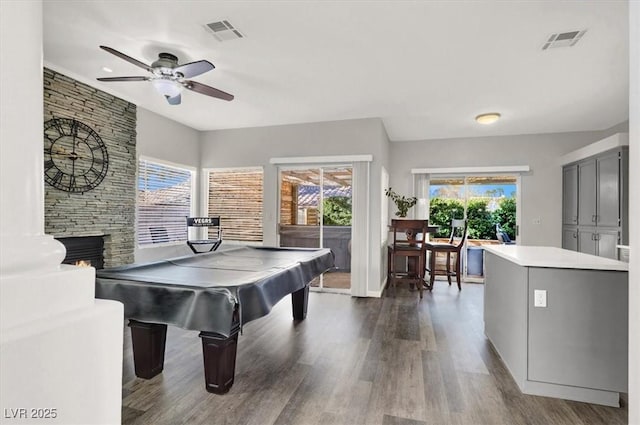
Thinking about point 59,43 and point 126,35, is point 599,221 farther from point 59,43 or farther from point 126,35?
point 59,43

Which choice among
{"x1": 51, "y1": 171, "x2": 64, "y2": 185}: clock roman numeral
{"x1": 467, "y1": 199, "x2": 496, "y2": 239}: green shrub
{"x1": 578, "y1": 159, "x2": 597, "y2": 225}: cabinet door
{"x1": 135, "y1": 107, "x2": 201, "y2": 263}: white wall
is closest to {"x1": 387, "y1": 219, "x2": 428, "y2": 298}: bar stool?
{"x1": 467, "y1": 199, "x2": 496, "y2": 239}: green shrub

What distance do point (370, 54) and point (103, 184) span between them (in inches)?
136

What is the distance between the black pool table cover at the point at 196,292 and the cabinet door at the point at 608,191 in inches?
174

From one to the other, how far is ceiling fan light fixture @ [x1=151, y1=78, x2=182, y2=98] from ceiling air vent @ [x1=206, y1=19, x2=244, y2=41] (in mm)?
612

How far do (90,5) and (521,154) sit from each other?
614 cm

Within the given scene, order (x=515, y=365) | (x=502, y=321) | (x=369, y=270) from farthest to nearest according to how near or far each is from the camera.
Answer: (x=369, y=270) < (x=502, y=321) < (x=515, y=365)

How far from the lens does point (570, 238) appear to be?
208 inches

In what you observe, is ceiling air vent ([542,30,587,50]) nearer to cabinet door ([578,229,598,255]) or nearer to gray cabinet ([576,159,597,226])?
gray cabinet ([576,159,597,226])

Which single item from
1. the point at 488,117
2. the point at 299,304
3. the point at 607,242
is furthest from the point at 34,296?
the point at 607,242

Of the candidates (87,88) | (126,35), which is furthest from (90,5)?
(87,88)

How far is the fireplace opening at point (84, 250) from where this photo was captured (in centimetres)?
362

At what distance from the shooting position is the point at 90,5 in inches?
92.6

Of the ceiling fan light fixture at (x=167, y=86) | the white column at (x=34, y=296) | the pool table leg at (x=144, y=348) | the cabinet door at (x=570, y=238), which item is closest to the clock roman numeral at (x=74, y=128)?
the ceiling fan light fixture at (x=167, y=86)

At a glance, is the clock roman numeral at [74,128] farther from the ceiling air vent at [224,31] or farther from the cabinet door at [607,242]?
the cabinet door at [607,242]
